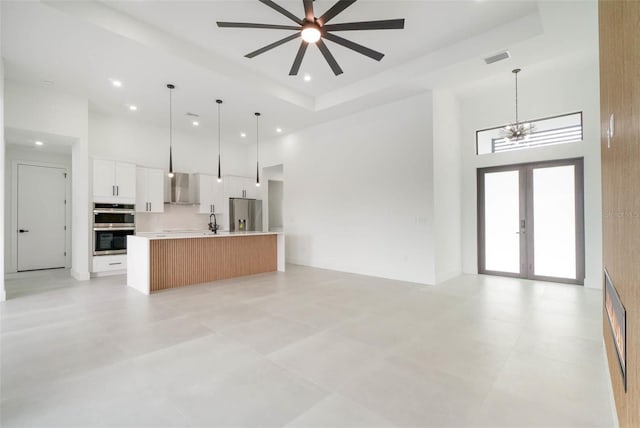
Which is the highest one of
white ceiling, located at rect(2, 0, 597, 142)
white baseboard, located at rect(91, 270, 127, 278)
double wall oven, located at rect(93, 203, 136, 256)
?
white ceiling, located at rect(2, 0, 597, 142)

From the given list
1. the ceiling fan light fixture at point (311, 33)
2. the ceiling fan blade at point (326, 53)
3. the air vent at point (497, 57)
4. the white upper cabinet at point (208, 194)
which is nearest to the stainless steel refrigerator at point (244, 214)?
the white upper cabinet at point (208, 194)

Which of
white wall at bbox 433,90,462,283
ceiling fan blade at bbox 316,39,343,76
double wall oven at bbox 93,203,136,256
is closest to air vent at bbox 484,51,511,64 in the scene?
white wall at bbox 433,90,462,283

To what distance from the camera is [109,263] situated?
6.18 meters

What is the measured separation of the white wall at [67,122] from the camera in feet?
16.3

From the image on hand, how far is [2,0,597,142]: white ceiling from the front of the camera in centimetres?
357

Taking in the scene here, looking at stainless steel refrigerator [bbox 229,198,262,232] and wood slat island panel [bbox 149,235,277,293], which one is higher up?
stainless steel refrigerator [bbox 229,198,262,232]

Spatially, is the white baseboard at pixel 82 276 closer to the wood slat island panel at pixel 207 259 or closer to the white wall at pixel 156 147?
the wood slat island panel at pixel 207 259

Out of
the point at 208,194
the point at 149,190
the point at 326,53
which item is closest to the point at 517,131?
the point at 326,53

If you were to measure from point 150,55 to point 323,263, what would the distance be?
17.3 ft

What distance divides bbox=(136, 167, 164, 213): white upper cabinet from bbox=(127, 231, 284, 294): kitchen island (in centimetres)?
152

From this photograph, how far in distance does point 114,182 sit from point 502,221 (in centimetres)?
835

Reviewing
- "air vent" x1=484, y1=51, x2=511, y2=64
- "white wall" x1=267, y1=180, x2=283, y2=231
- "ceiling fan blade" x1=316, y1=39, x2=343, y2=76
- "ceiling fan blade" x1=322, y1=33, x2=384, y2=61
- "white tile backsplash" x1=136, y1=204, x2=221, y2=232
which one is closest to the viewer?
"ceiling fan blade" x1=322, y1=33, x2=384, y2=61

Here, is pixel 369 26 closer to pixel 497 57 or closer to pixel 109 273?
pixel 497 57

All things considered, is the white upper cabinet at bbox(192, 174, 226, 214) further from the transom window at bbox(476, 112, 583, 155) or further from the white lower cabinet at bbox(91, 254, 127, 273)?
the transom window at bbox(476, 112, 583, 155)
